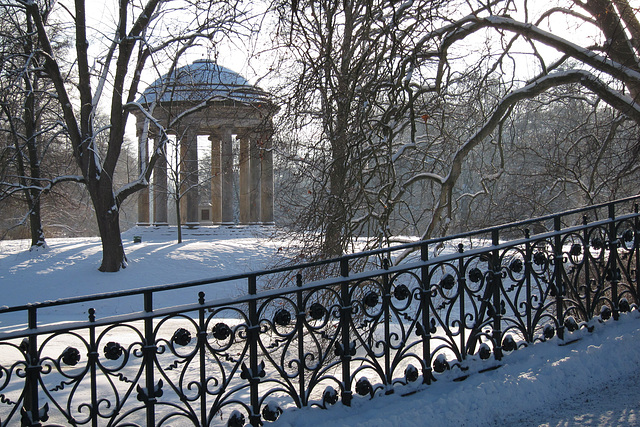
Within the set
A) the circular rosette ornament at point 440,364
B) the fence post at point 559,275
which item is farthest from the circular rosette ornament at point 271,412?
the fence post at point 559,275

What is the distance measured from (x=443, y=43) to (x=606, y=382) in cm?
478

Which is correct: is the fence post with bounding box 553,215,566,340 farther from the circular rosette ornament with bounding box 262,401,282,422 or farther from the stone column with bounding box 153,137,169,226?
the stone column with bounding box 153,137,169,226

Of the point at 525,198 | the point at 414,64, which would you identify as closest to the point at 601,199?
the point at 525,198

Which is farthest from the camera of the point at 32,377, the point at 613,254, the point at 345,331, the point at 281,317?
the point at 613,254

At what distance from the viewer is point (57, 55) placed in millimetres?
19141

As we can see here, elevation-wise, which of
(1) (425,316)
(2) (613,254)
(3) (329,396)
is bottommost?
(3) (329,396)

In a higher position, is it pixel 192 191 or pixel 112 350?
pixel 192 191

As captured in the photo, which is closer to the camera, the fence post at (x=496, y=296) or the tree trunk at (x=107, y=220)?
the fence post at (x=496, y=296)

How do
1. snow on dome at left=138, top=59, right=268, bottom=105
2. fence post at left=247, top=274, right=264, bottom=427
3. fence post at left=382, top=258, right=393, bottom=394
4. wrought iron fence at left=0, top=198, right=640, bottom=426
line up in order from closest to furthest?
wrought iron fence at left=0, top=198, right=640, bottom=426 → fence post at left=247, top=274, right=264, bottom=427 → fence post at left=382, top=258, right=393, bottom=394 → snow on dome at left=138, top=59, right=268, bottom=105

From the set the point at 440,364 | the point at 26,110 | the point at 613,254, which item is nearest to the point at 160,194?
the point at 26,110

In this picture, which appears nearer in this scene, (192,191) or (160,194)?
(192,191)

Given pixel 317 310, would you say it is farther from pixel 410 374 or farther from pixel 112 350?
pixel 112 350

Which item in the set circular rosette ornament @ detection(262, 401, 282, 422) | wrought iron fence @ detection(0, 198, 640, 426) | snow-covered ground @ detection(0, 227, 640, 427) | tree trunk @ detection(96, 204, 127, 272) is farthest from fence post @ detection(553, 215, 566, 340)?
tree trunk @ detection(96, 204, 127, 272)

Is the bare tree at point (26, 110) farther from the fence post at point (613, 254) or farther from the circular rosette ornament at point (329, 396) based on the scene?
the fence post at point (613, 254)
